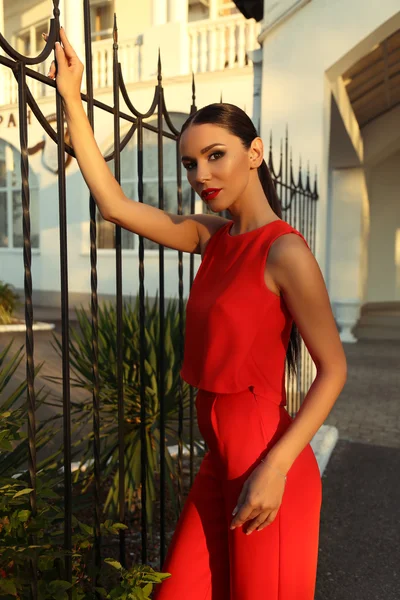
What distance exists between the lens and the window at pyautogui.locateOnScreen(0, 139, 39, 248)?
573 inches

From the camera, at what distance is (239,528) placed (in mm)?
Answer: 1333

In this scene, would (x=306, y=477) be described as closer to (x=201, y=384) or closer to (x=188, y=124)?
(x=201, y=384)

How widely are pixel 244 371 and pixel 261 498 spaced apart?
12.3 inches

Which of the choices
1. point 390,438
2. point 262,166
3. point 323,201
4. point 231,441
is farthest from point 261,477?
point 323,201

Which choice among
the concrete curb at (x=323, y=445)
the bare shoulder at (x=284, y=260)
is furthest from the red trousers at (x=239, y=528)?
the concrete curb at (x=323, y=445)

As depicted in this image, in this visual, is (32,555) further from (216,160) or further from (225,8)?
(225,8)

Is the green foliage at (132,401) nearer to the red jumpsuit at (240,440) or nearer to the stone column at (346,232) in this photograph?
the red jumpsuit at (240,440)

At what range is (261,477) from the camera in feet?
4.11

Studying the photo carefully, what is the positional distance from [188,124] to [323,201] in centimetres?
532

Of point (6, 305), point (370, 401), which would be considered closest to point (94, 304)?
point (370, 401)

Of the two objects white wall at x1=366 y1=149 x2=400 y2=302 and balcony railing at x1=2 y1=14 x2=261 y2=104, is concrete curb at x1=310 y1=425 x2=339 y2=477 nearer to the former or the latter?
balcony railing at x1=2 y1=14 x2=261 y2=104

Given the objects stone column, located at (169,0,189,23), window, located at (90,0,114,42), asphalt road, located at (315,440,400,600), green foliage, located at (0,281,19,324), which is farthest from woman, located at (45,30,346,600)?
window, located at (90,0,114,42)

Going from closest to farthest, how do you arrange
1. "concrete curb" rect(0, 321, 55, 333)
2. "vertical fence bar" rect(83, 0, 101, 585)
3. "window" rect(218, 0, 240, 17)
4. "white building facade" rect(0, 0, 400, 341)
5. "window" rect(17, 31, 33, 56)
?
"vertical fence bar" rect(83, 0, 101, 585), "white building facade" rect(0, 0, 400, 341), "concrete curb" rect(0, 321, 55, 333), "window" rect(218, 0, 240, 17), "window" rect(17, 31, 33, 56)

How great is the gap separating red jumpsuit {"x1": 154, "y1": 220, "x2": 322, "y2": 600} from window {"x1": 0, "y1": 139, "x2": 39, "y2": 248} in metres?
13.9
